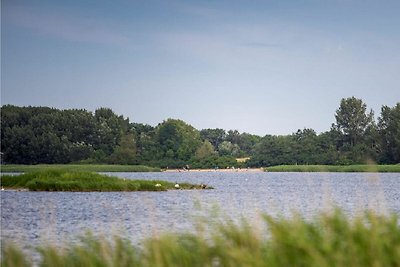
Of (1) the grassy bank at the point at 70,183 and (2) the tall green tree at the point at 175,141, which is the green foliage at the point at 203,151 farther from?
(1) the grassy bank at the point at 70,183

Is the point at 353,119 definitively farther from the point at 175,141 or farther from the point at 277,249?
the point at 277,249

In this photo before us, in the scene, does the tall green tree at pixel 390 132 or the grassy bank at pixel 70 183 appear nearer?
the grassy bank at pixel 70 183

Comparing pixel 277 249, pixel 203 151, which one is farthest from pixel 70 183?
pixel 203 151

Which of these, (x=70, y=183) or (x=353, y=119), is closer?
(x=70, y=183)

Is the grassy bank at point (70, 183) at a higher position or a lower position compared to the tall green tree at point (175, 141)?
lower

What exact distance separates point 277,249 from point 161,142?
12358 cm

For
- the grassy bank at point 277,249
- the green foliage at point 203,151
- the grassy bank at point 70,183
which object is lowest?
the grassy bank at point 277,249

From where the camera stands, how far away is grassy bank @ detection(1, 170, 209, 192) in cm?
4628

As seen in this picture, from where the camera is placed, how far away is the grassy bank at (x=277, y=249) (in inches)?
326

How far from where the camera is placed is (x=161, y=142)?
5197 inches

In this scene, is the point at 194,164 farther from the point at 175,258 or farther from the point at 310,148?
the point at 175,258

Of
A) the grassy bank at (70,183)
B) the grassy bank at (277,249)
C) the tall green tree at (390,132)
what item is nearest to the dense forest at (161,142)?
the tall green tree at (390,132)

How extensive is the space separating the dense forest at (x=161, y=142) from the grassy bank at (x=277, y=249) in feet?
314

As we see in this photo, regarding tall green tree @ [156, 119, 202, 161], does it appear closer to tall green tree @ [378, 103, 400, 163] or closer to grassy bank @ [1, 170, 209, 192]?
tall green tree @ [378, 103, 400, 163]
